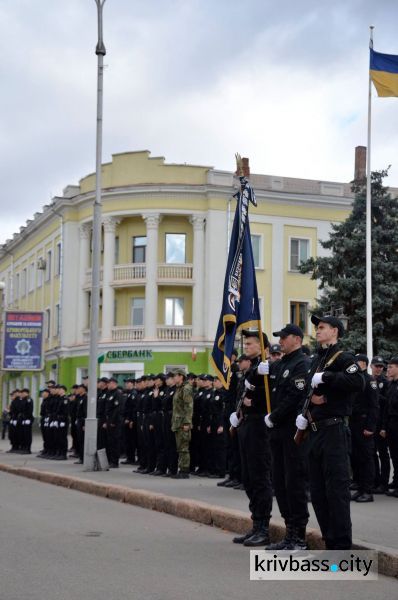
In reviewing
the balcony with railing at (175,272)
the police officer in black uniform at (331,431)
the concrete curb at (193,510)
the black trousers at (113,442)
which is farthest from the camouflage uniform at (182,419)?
the balcony with railing at (175,272)

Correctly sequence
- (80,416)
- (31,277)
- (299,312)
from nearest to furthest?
1. (80,416)
2. (299,312)
3. (31,277)

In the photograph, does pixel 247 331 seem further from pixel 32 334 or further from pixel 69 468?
pixel 32 334

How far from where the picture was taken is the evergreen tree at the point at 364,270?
109ft

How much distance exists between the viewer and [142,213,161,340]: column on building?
44.8 metres

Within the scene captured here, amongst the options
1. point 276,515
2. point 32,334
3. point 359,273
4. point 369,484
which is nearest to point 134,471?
point 369,484

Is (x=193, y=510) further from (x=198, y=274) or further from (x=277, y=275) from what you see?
(x=277, y=275)

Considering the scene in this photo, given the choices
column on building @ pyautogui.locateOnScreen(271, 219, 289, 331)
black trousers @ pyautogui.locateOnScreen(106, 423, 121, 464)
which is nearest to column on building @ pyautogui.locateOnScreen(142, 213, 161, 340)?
column on building @ pyautogui.locateOnScreen(271, 219, 289, 331)

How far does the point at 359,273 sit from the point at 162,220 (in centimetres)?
1443

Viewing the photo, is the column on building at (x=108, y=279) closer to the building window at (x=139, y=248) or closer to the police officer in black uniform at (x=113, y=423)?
the building window at (x=139, y=248)

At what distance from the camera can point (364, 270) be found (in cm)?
3375

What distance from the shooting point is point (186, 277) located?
4522 centimetres

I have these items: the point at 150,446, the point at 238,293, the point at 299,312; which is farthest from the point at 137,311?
the point at 238,293

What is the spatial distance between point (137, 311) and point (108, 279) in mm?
2148

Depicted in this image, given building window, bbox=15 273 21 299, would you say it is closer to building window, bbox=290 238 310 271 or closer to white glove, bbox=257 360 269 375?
building window, bbox=290 238 310 271
